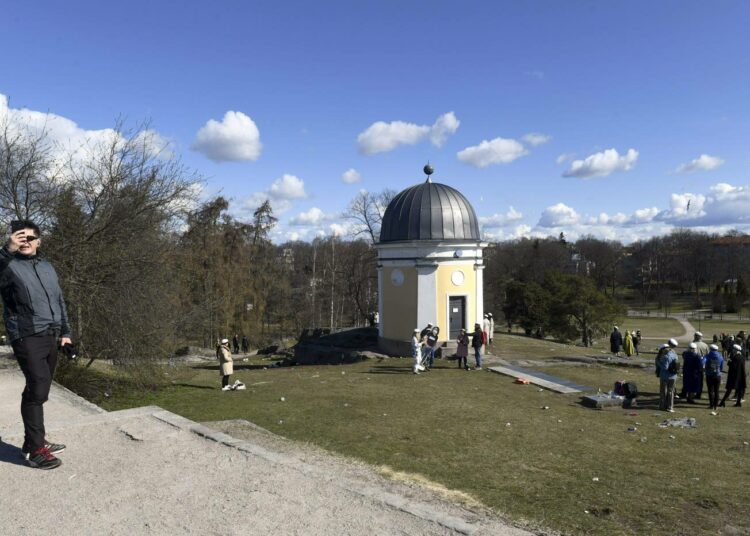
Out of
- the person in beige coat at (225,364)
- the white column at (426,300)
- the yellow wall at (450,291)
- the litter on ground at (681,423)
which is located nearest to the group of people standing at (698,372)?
the litter on ground at (681,423)

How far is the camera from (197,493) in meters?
4.98

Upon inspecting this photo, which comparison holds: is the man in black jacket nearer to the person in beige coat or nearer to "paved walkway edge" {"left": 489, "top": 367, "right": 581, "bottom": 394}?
the person in beige coat

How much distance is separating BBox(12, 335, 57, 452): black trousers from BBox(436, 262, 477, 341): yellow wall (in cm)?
1669

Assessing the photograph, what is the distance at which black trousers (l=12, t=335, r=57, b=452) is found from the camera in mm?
5340

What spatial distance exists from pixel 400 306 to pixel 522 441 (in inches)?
518

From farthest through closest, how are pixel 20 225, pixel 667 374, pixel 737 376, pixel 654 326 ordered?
pixel 654 326 → pixel 737 376 → pixel 667 374 → pixel 20 225

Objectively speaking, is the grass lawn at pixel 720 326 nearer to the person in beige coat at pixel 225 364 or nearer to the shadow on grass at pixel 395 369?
the shadow on grass at pixel 395 369

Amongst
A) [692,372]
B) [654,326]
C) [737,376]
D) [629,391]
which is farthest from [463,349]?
[654,326]

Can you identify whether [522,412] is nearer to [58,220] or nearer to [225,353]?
[225,353]

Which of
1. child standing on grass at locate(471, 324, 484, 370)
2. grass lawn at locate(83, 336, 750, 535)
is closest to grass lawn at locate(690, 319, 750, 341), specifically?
child standing on grass at locate(471, 324, 484, 370)

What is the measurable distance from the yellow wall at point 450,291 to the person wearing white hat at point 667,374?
31.3 feet

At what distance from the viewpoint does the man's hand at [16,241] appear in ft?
17.7

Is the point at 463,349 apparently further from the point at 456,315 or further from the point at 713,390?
the point at 713,390

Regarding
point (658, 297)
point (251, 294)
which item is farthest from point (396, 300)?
point (658, 297)
